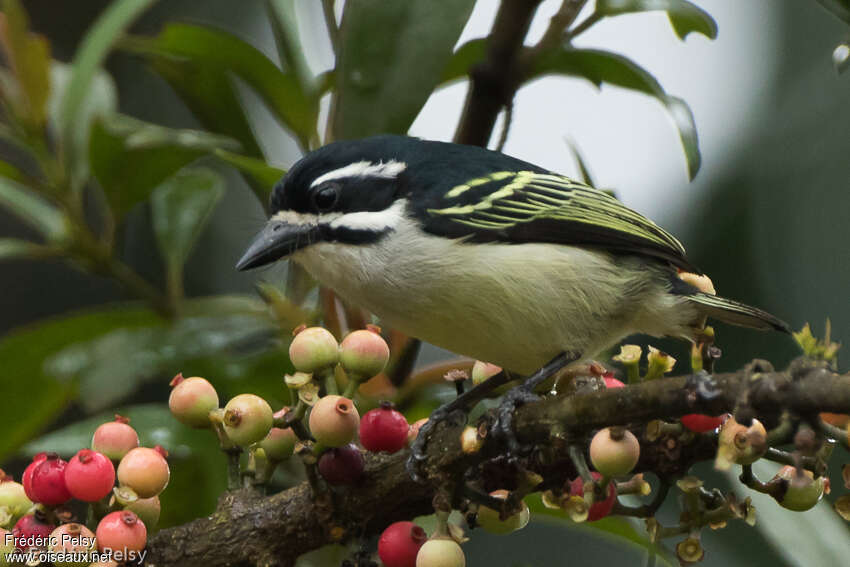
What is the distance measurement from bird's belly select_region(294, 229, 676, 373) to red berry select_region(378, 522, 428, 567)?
0.74 meters

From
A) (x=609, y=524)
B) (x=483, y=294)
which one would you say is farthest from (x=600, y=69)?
(x=609, y=524)

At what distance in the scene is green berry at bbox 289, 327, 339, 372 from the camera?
5.58 ft

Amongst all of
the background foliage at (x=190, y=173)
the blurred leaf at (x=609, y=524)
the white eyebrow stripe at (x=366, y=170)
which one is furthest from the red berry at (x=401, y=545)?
the white eyebrow stripe at (x=366, y=170)

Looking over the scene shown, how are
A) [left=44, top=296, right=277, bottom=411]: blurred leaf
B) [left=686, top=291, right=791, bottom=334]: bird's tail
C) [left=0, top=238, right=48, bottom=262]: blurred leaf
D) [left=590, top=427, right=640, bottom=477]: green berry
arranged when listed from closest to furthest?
[left=590, top=427, right=640, bottom=477]: green berry → [left=686, top=291, right=791, bottom=334]: bird's tail → [left=44, top=296, right=277, bottom=411]: blurred leaf → [left=0, top=238, right=48, bottom=262]: blurred leaf

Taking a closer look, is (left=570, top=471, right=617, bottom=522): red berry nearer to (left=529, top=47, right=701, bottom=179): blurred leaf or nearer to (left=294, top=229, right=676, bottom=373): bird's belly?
(left=294, top=229, right=676, bottom=373): bird's belly

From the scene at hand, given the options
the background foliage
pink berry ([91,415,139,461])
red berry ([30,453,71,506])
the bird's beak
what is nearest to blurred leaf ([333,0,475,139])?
the background foliage

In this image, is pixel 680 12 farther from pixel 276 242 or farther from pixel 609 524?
pixel 609 524

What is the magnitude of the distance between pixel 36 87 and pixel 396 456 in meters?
1.58

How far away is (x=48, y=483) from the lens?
168cm

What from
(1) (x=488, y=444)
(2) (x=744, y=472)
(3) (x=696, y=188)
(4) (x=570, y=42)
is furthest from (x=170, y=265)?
(3) (x=696, y=188)

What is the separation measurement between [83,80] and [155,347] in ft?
2.38

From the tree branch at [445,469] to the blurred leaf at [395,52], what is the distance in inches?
38.4

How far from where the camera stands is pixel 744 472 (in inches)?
56.4

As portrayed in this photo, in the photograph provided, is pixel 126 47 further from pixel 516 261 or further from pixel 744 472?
pixel 744 472
